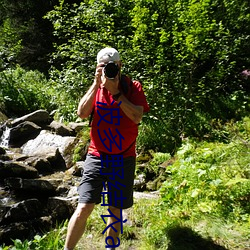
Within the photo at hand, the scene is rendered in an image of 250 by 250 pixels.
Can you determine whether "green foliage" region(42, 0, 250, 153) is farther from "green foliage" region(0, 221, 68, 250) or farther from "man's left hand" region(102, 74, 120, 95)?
"man's left hand" region(102, 74, 120, 95)

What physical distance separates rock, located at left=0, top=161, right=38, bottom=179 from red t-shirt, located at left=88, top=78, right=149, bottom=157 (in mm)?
4507

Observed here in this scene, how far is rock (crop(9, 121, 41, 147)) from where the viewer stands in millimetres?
9630

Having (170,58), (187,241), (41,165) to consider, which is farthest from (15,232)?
(170,58)

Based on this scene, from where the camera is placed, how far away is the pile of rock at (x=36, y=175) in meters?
4.70

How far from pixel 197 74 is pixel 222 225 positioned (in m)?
4.37

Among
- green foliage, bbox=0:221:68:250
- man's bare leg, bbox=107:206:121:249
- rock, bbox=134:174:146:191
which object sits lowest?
green foliage, bbox=0:221:68:250

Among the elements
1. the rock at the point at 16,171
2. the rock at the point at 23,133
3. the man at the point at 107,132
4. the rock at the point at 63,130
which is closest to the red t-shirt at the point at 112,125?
the man at the point at 107,132

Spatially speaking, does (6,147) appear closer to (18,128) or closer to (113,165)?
(18,128)

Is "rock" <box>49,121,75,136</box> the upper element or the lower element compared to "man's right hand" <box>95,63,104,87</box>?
upper

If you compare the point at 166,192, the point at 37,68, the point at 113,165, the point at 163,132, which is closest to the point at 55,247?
the point at 113,165

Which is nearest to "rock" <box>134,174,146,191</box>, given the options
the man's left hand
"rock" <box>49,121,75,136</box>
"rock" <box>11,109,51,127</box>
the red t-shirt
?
the red t-shirt

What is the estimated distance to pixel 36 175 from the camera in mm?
6949

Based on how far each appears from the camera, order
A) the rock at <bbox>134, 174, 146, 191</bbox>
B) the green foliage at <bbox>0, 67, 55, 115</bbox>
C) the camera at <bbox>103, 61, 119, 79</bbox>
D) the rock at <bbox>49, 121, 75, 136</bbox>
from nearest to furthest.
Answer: the camera at <bbox>103, 61, 119, 79</bbox> → the rock at <bbox>134, 174, 146, 191</bbox> → the rock at <bbox>49, 121, 75, 136</bbox> → the green foliage at <bbox>0, 67, 55, 115</bbox>

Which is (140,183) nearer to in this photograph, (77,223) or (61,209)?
Result: (61,209)
